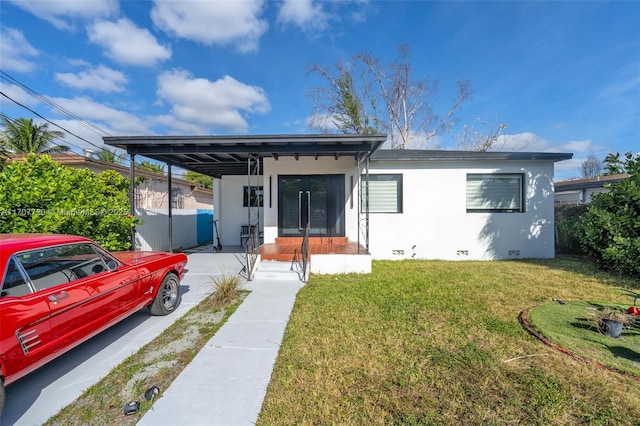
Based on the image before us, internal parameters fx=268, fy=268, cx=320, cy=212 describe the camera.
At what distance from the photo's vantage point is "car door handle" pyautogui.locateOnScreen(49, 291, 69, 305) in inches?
92.7

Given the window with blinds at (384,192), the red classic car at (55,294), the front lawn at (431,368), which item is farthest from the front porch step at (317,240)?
the red classic car at (55,294)

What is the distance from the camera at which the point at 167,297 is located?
430 cm

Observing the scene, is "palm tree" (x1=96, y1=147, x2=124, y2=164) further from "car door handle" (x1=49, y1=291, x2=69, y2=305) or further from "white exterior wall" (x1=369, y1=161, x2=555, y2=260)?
"car door handle" (x1=49, y1=291, x2=69, y2=305)

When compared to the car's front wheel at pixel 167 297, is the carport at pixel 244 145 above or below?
above

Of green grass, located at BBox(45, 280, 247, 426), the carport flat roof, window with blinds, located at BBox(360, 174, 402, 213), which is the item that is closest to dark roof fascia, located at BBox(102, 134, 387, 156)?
the carport flat roof

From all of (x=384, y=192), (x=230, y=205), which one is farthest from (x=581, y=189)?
(x=230, y=205)

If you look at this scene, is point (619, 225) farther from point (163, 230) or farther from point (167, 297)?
point (163, 230)

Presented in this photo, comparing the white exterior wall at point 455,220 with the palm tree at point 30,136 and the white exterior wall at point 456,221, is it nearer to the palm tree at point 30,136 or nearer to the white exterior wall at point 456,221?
the white exterior wall at point 456,221

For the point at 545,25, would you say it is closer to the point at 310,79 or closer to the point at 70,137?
the point at 310,79

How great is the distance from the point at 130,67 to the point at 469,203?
18.0 metres

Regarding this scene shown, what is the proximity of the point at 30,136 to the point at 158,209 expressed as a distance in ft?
43.1

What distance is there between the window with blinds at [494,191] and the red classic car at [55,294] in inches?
351

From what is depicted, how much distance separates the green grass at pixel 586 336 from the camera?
9.41ft

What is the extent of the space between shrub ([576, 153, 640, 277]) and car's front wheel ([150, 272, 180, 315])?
30.5ft
